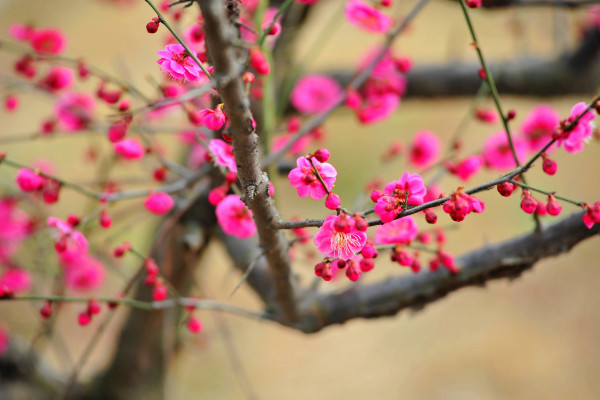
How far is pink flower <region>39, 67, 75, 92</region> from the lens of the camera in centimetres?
86

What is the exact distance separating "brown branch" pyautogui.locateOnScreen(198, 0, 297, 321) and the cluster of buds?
152 mm

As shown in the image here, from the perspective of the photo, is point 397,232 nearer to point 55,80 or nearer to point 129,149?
point 129,149


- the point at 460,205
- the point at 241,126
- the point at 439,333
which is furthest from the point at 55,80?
the point at 439,333

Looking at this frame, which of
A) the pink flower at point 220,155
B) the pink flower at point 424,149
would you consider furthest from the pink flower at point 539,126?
the pink flower at point 220,155

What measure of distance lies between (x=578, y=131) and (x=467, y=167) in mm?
284

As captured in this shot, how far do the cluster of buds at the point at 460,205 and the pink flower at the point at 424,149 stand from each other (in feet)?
1.86

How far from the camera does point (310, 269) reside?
6.65 feet

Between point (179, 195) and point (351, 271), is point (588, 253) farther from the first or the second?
point (351, 271)

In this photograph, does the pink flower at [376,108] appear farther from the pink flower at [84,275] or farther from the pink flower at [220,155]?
the pink flower at [84,275]

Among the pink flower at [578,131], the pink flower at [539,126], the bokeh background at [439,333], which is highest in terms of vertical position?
the pink flower at [578,131]

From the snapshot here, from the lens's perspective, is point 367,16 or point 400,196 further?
point 367,16

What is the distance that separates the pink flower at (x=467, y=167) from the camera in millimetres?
763

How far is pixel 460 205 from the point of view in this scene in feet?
1.32

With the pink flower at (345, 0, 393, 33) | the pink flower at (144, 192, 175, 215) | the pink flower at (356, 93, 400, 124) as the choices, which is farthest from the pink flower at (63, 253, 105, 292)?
the pink flower at (345, 0, 393, 33)
